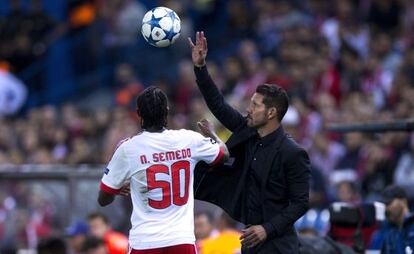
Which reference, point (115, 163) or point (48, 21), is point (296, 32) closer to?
point (48, 21)

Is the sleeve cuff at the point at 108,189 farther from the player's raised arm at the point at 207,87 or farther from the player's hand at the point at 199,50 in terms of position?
the player's hand at the point at 199,50

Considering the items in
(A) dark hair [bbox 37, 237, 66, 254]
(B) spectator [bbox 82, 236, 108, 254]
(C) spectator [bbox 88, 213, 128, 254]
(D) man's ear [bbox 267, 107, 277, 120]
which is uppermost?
(D) man's ear [bbox 267, 107, 277, 120]

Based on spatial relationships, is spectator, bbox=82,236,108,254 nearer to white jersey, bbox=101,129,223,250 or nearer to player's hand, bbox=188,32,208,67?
white jersey, bbox=101,129,223,250

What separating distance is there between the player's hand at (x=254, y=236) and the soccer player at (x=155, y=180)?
390 mm

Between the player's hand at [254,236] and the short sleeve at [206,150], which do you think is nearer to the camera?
the player's hand at [254,236]

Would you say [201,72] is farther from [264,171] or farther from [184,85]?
[184,85]

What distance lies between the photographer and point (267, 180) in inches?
344

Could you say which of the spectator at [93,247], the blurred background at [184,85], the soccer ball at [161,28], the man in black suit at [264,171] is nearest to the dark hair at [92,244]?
the spectator at [93,247]

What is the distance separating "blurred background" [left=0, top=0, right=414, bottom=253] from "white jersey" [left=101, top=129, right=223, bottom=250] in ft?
11.1

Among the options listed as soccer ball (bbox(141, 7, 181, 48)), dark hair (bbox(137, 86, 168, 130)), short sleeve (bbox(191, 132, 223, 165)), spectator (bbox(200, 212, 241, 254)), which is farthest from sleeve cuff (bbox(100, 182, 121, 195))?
spectator (bbox(200, 212, 241, 254))

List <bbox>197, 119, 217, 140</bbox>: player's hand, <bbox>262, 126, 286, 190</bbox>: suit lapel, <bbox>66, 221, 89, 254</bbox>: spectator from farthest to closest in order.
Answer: <bbox>66, 221, 89, 254</bbox>: spectator < <bbox>197, 119, 217, 140</bbox>: player's hand < <bbox>262, 126, 286, 190</bbox>: suit lapel

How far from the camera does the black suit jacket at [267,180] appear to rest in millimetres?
8625

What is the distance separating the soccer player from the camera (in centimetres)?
845

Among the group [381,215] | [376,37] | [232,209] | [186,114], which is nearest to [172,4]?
[186,114]
